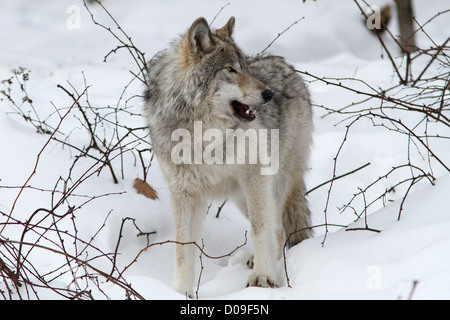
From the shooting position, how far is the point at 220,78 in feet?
11.8

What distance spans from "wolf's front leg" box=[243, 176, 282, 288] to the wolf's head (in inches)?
21.7

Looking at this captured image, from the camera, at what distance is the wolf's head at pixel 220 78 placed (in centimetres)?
355

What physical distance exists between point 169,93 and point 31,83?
157 inches

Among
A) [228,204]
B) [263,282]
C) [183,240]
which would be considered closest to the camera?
[263,282]

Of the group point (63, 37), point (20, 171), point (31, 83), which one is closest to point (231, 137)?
point (20, 171)

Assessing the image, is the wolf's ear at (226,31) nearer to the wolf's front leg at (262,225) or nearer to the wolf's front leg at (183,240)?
the wolf's front leg at (262,225)

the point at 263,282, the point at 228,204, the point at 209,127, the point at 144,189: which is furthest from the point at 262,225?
the point at 228,204

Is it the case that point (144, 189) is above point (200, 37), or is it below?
below

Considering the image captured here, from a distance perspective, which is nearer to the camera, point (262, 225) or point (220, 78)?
point (220, 78)

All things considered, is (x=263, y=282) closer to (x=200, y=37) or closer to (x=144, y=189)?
(x=144, y=189)

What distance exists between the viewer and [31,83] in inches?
277

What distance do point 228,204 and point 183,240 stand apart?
174 centimetres
